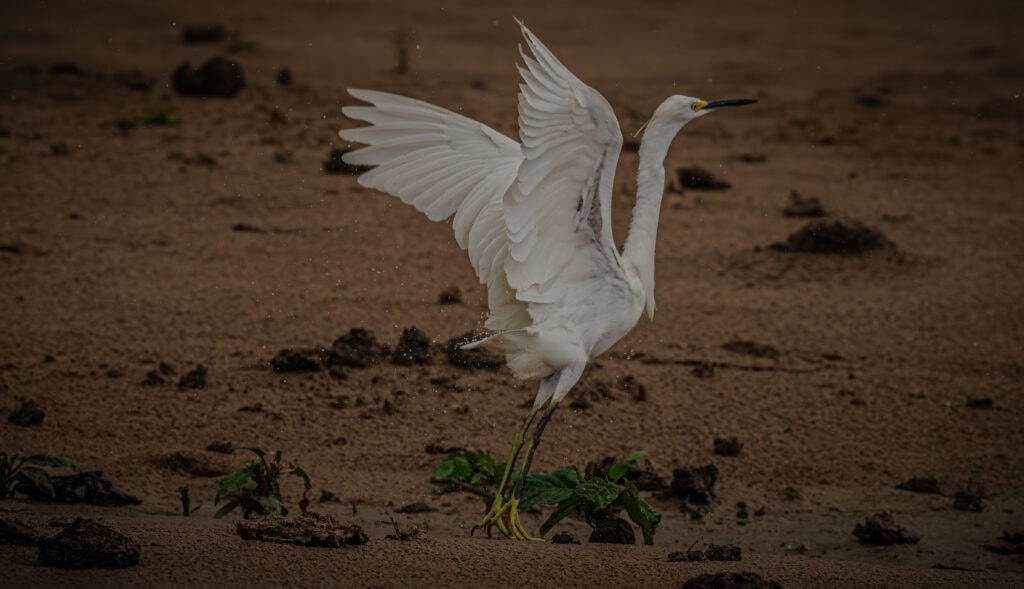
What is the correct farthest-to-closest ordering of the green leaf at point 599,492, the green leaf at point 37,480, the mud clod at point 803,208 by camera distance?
the mud clod at point 803,208
the green leaf at point 37,480
the green leaf at point 599,492

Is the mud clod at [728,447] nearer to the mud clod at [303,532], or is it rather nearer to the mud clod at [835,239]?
the mud clod at [303,532]

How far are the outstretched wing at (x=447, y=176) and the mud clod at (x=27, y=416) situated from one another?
2.06 metres

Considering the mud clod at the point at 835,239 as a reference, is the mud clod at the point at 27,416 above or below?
below

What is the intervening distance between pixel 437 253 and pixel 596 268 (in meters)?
4.02

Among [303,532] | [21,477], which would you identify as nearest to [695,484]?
[303,532]

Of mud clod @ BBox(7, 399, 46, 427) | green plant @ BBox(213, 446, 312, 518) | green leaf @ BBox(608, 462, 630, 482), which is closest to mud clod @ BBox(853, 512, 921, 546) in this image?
green leaf @ BBox(608, 462, 630, 482)

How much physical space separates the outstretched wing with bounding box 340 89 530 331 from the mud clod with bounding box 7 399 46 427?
2.06 meters

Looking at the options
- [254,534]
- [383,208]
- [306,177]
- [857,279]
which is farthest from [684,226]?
[254,534]

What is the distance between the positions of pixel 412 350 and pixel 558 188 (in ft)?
8.49

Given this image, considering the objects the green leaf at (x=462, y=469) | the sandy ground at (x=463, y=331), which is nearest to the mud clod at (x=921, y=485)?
the sandy ground at (x=463, y=331)

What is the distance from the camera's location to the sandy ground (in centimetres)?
559

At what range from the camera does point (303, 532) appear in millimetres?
4676

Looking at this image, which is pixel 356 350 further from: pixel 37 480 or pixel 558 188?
pixel 558 188

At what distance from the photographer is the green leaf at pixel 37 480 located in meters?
5.25
